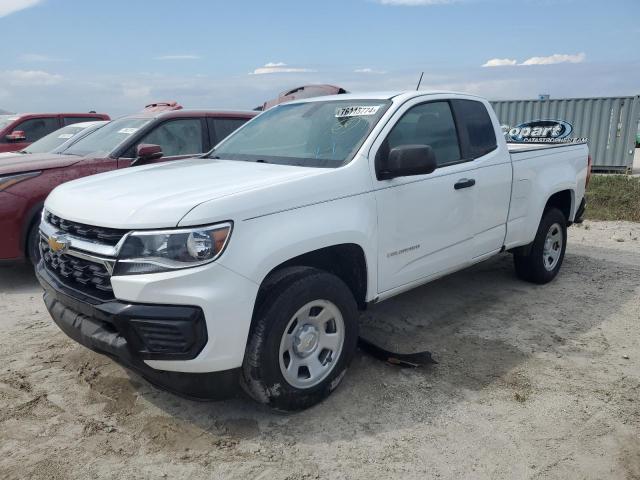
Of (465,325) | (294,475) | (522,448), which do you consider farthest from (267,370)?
(465,325)

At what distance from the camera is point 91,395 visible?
3.40m

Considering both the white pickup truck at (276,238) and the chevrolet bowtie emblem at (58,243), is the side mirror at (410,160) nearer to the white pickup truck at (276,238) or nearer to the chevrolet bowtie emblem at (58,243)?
the white pickup truck at (276,238)

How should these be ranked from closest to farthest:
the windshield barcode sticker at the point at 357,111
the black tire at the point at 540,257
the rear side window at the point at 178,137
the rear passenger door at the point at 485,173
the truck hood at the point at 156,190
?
1. the truck hood at the point at 156,190
2. the windshield barcode sticker at the point at 357,111
3. the rear passenger door at the point at 485,173
4. the black tire at the point at 540,257
5. the rear side window at the point at 178,137

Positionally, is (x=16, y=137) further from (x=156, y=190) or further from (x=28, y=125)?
(x=156, y=190)

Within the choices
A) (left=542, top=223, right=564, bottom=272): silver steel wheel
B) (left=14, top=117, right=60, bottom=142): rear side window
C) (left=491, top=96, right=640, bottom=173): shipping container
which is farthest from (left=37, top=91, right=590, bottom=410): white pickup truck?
(left=491, top=96, right=640, bottom=173): shipping container

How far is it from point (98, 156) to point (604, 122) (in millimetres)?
15999

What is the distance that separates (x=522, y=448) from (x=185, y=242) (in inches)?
78.8

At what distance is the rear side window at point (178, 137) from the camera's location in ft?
21.2

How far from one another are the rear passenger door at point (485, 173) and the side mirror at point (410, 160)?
97 centimetres

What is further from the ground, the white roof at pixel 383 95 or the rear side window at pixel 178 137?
the white roof at pixel 383 95

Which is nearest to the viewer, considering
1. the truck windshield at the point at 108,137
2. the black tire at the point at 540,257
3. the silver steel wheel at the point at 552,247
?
the black tire at the point at 540,257

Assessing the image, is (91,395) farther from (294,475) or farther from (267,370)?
(294,475)

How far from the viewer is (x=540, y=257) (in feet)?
17.8

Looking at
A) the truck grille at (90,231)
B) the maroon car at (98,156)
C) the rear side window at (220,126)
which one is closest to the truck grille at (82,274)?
the truck grille at (90,231)
